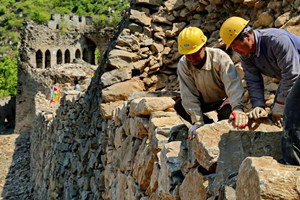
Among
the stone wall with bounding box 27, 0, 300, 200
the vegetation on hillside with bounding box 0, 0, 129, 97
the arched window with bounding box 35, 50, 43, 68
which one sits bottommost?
the stone wall with bounding box 27, 0, 300, 200

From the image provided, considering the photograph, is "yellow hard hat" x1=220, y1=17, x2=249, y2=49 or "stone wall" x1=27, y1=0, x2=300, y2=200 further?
"yellow hard hat" x1=220, y1=17, x2=249, y2=49

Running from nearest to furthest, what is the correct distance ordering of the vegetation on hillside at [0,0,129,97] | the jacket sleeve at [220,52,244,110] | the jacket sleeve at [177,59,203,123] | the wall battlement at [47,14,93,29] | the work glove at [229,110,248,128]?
1. the work glove at [229,110,248,128]
2. the jacket sleeve at [220,52,244,110]
3. the jacket sleeve at [177,59,203,123]
4. the wall battlement at [47,14,93,29]
5. the vegetation on hillside at [0,0,129,97]

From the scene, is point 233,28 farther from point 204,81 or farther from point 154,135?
point 154,135

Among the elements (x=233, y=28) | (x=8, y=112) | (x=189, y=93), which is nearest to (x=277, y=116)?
(x=233, y=28)

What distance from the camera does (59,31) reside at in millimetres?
28922

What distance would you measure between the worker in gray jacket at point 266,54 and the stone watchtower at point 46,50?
17.4 metres

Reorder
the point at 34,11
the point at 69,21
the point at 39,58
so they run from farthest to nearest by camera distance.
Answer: the point at 34,11 < the point at 69,21 < the point at 39,58

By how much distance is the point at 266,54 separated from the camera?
10.2 feet

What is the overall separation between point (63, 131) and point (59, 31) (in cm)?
2148

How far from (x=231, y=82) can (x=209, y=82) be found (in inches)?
10.6

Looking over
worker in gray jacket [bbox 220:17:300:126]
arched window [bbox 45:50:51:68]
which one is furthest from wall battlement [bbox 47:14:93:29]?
worker in gray jacket [bbox 220:17:300:126]

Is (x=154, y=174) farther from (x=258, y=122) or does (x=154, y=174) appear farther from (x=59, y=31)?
(x=59, y=31)

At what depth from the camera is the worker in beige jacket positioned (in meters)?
3.19

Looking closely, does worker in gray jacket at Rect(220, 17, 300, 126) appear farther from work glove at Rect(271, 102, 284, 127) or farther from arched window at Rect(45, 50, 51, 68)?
arched window at Rect(45, 50, 51, 68)
